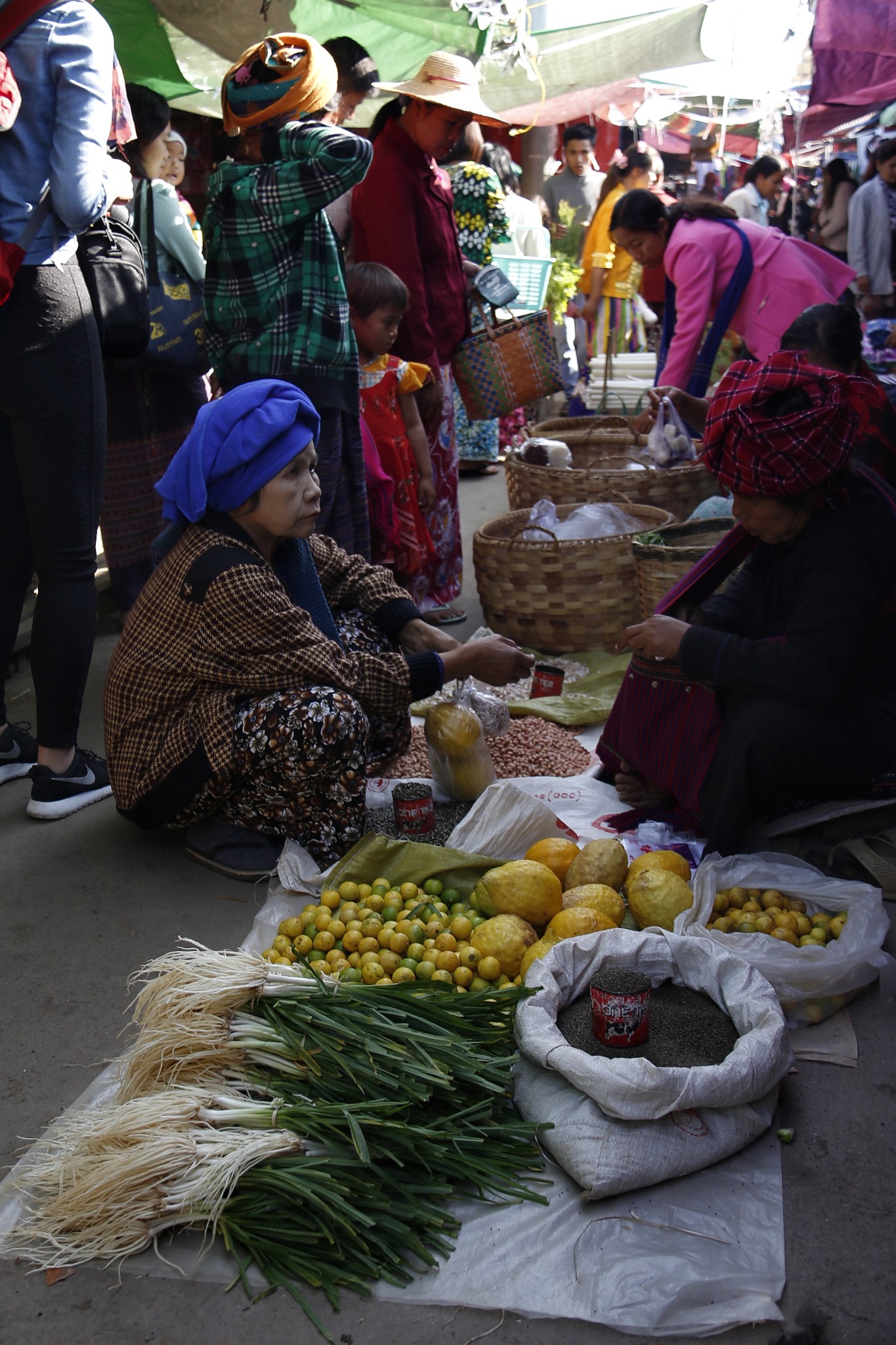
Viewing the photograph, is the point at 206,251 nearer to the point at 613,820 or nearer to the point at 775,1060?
the point at 613,820

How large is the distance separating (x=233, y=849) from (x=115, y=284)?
1532 mm

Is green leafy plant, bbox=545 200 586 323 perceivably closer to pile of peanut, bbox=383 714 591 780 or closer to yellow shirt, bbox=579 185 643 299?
yellow shirt, bbox=579 185 643 299

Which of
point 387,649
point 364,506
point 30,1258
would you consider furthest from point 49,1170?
point 364,506

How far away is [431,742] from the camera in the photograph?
2994 mm

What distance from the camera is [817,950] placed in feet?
6.83

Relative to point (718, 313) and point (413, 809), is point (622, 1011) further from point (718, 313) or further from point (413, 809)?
point (718, 313)

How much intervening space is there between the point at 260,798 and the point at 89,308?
1309 mm

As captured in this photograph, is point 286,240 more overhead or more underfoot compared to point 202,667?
more overhead

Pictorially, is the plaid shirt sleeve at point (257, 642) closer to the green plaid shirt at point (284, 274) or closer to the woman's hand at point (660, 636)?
the woman's hand at point (660, 636)

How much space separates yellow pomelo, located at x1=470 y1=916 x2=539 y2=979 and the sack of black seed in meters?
0.19

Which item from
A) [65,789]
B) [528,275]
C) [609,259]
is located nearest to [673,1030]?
[65,789]

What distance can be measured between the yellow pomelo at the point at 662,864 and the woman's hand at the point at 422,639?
33.7 inches

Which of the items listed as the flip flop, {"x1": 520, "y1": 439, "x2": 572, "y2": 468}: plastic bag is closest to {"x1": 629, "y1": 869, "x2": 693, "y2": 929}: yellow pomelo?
the flip flop

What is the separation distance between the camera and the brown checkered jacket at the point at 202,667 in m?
2.51
